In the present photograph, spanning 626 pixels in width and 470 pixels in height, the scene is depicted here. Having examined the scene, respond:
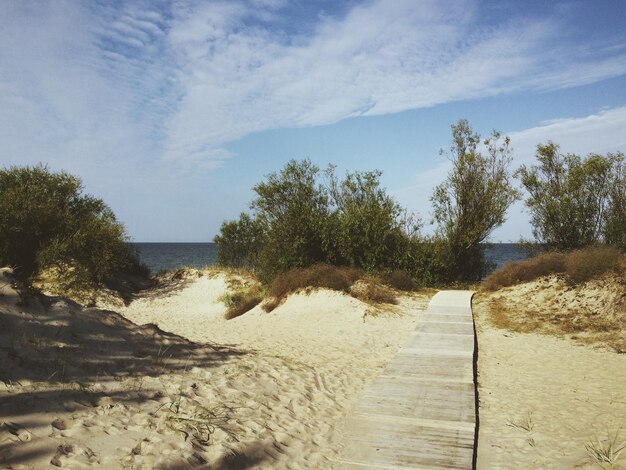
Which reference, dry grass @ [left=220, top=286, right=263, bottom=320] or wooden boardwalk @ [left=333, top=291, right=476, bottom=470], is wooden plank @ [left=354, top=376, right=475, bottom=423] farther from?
dry grass @ [left=220, top=286, right=263, bottom=320]

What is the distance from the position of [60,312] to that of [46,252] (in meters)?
15.3

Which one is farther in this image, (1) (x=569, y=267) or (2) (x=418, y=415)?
(1) (x=569, y=267)

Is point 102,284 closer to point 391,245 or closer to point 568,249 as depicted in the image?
point 391,245

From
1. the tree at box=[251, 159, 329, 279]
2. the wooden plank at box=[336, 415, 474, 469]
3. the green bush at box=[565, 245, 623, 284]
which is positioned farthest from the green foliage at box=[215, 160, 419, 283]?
the wooden plank at box=[336, 415, 474, 469]

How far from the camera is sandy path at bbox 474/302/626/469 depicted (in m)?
5.22

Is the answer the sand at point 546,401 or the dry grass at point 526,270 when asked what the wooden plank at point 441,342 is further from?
the dry grass at point 526,270

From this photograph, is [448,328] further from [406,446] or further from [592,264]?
[406,446]

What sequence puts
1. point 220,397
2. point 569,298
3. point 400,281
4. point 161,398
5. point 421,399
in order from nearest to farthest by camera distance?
point 161,398
point 220,397
point 421,399
point 569,298
point 400,281

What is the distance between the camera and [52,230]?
21234mm

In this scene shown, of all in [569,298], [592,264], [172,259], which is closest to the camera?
[569,298]

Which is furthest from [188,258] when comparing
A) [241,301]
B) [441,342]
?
[441,342]

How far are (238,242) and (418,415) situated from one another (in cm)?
3001

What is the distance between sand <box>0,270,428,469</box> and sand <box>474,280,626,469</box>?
220 cm

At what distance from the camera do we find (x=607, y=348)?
10430 mm
